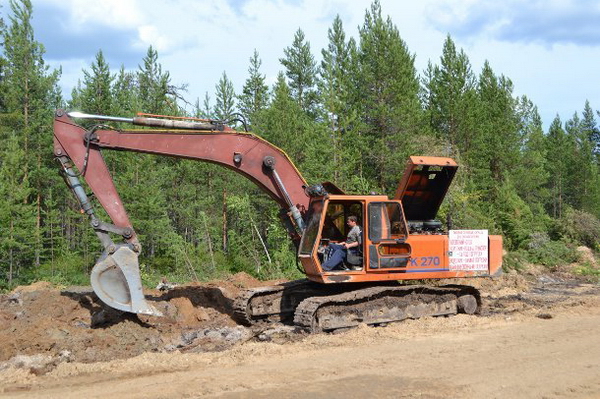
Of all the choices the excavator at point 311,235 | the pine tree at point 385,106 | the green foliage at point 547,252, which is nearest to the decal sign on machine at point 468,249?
the excavator at point 311,235

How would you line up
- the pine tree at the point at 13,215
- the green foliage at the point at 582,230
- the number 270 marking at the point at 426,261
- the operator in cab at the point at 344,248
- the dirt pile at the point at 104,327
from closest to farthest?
1. the dirt pile at the point at 104,327
2. the operator in cab at the point at 344,248
3. the number 270 marking at the point at 426,261
4. the pine tree at the point at 13,215
5. the green foliage at the point at 582,230

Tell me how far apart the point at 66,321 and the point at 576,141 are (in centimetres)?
5921

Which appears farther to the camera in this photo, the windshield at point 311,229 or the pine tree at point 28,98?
the pine tree at point 28,98

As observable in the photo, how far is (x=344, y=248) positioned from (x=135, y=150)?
13.7 ft

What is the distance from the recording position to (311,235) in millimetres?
10797

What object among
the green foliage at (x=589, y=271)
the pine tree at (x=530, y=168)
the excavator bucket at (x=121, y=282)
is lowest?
the green foliage at (x=589, y=271)

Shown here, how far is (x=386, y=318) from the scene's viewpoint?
36.2 ft

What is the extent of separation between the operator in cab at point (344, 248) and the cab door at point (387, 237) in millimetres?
274

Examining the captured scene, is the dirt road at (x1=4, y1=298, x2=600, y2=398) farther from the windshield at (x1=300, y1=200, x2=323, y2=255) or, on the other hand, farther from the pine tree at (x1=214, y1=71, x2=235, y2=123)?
the pine tree at (x1=214, y1=71, x2=235, y2=123)

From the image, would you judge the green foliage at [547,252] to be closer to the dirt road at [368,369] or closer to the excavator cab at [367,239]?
the dirt road at [368,369]

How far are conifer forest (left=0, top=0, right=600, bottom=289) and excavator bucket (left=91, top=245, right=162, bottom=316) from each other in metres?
11.0

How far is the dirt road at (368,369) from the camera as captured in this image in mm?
6918

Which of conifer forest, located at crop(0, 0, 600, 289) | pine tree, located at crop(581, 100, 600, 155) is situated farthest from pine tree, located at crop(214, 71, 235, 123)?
pine tree, located at crop(581, 100, 600, 155)

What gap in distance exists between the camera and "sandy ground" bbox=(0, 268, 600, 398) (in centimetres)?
700
